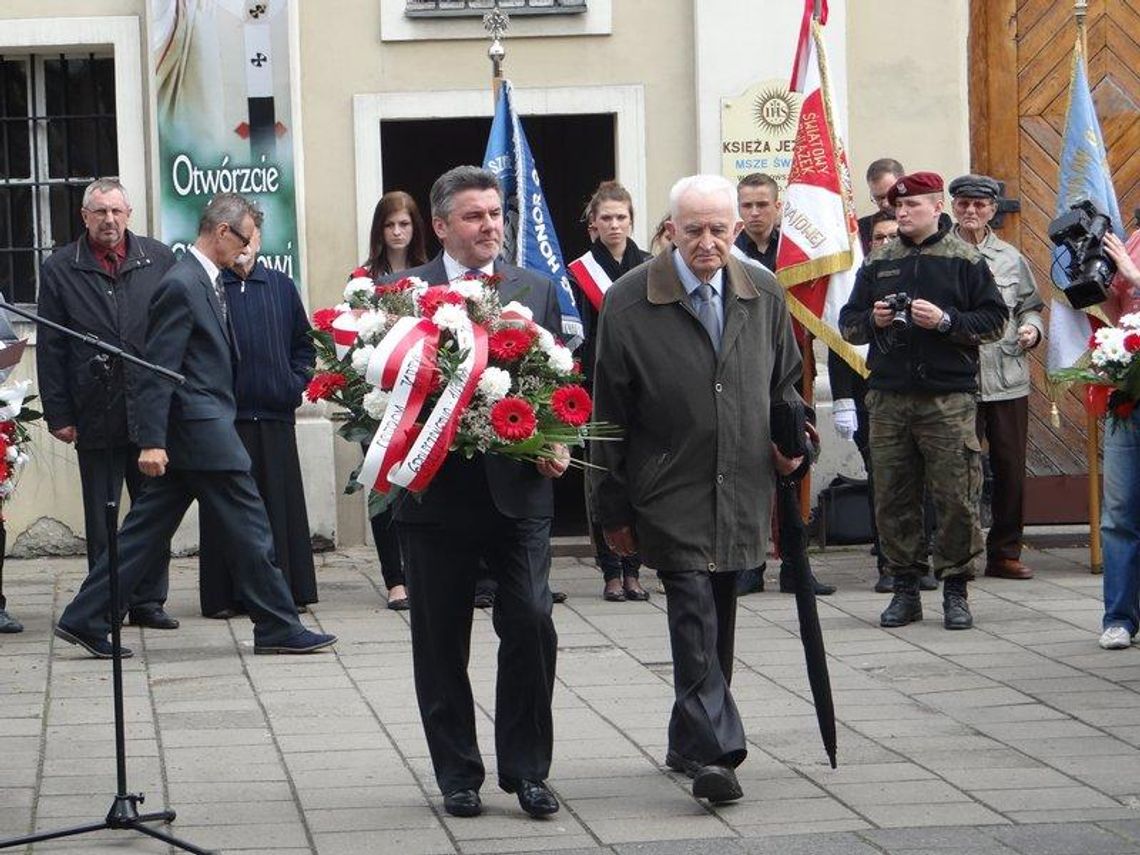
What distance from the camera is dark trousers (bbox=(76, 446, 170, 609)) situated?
1062 cm

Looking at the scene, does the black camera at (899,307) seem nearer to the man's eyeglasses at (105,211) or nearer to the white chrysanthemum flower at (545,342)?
the white chrysanthemum flower at (545,342)

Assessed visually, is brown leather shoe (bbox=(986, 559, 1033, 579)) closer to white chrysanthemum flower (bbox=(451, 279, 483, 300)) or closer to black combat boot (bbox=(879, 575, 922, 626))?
black combat boot (bbox=(879, 575, 922, 626))

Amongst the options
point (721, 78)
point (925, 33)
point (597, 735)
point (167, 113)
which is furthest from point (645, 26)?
point (597, 735)

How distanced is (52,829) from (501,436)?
177 centimetres

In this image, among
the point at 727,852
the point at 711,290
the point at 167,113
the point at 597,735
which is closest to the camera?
the point at 727,852

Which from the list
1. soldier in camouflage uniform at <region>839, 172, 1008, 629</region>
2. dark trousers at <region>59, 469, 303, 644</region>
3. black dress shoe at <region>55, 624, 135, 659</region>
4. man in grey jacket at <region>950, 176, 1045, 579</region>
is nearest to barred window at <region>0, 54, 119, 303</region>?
dark trousers at <region>59, 469, 303, 644</region>

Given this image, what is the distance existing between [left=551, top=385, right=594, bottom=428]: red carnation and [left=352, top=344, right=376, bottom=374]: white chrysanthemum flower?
0.56 metres

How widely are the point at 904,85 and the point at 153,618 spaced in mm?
5577

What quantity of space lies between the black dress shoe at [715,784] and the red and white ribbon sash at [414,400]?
1.22m

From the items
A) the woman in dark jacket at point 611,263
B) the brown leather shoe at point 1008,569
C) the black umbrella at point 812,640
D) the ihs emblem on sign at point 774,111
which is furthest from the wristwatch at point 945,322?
the ihs emblem on sign at point 774,111

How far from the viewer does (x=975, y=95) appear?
529 inches

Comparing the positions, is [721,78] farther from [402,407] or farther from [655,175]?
[402,407]

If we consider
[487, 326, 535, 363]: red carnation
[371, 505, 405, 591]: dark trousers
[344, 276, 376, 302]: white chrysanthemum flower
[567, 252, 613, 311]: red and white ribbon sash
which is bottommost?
[371, 505, 405, 591]: dark trousers

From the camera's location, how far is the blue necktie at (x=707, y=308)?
7.10 meters
